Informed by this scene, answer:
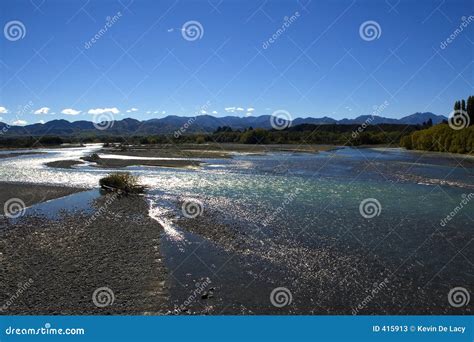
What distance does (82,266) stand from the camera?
39.5 feet

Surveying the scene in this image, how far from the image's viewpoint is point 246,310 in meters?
9.69

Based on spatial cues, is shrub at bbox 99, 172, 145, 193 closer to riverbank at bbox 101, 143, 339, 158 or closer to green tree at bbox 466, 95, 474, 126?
riverbank at bbox 101, 143, 339, 158

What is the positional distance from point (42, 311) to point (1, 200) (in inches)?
680

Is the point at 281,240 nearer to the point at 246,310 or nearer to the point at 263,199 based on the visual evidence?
the point at 246,310

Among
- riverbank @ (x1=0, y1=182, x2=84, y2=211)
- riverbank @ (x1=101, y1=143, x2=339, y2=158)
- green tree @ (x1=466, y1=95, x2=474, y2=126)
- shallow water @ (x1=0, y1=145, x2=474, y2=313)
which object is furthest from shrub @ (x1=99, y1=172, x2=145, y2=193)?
green tree @ (x1=466, y1=95, x2=474, y2=126)

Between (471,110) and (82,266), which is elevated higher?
(471,110)

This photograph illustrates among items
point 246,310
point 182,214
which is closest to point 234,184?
point 182,214

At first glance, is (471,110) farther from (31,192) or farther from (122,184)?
(31,192)

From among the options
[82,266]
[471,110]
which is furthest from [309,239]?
[471,110]

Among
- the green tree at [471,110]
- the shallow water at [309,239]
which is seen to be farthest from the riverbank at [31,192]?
the green tree at [471,110]

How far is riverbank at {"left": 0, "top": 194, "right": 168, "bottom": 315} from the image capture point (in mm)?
9695

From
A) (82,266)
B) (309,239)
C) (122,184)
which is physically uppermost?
(122,184)

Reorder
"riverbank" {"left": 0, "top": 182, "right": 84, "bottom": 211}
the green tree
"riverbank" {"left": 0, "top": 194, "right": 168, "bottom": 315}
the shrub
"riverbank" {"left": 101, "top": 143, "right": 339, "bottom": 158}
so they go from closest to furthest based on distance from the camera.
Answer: "riverbank" {"left": 0, "top": 194, "right": 168, "bottom": 315}, "riverbank" {"left": 0, "top": 182, "right": 84, "bottom": 211}, the shrub, "riverbank" {"left": 101, "top": 143, "right": 339, "bottom": 158}, the green tree

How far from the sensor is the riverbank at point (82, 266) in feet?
31.8
